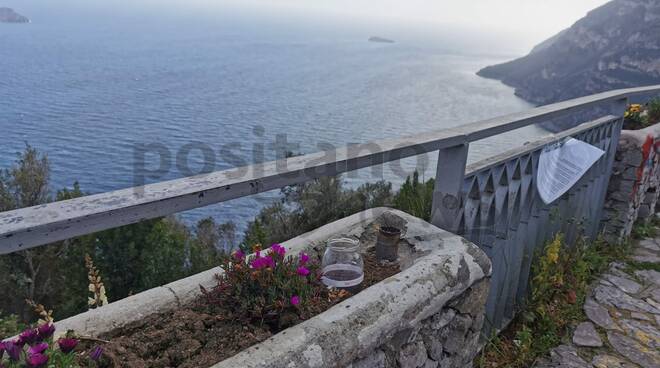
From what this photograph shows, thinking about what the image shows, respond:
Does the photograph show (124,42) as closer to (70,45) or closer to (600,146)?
(70,45)

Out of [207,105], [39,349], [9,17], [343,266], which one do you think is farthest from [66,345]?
[9,17]

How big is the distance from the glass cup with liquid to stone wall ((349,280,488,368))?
289 millimetres

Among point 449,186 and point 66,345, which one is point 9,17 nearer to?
point 449,186

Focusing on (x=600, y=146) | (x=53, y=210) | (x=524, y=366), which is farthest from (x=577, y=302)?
(x=53, y=210)

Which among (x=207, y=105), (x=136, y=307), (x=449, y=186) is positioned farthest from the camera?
(x=207, y=105)

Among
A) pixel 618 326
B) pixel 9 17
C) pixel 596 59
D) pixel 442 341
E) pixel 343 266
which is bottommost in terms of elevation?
pixel 618 326

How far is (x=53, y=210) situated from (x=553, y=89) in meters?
74.3

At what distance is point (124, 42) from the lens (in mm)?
97000

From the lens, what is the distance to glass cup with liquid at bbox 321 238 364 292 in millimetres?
1993

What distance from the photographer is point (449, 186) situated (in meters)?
2.49

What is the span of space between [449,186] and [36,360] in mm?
1890

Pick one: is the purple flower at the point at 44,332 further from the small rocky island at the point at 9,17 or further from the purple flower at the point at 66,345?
the small rocky island at the point at 9,17

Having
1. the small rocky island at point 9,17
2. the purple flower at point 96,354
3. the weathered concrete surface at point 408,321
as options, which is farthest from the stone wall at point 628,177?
the small rocky island at point 9,17

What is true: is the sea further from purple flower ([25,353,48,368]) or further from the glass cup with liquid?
purple flower ([25,353,48,368])
